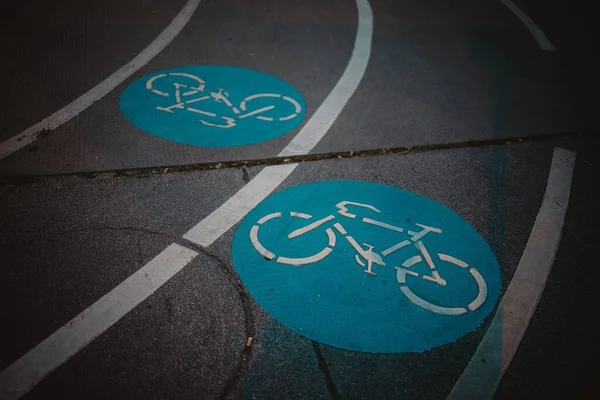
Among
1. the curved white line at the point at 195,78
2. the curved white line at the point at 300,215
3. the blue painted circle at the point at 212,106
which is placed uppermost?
the curved white line at the point at 195,78

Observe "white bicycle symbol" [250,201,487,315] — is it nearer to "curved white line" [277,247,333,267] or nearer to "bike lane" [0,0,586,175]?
"curved white line" [277,247,333,267]

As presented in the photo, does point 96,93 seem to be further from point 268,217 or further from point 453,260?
point 453,260

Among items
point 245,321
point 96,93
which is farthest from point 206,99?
point 245,321

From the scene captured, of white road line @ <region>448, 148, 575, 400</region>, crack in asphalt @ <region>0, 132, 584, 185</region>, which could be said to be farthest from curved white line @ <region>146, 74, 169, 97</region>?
white road line @ <region>448, 148, 575, 400</region>

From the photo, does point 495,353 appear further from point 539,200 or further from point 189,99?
point 189,99

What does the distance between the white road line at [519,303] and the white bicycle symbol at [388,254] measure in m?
0.24

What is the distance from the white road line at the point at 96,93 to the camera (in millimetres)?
4266

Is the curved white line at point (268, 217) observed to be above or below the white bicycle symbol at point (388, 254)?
above

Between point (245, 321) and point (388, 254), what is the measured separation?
1.32 m

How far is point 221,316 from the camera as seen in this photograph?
9.54ft

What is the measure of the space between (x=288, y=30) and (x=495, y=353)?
19.8ft

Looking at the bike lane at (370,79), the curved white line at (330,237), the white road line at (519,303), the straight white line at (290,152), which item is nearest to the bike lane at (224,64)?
the bike lane at (370,79)

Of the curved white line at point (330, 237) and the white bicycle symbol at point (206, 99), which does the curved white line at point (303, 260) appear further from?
the white bicycle symbol at point (206, 99)

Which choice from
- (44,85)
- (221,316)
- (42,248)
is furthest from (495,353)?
(44,85)
